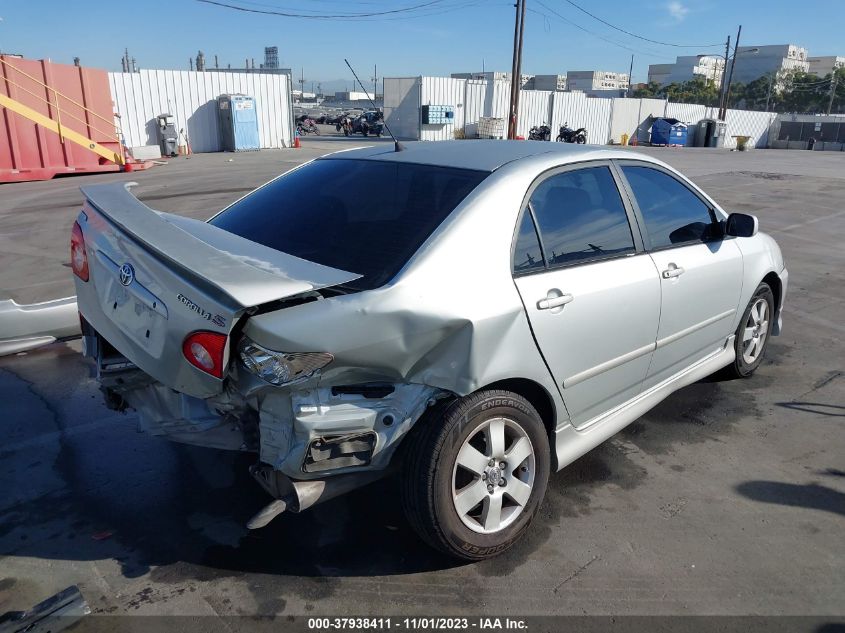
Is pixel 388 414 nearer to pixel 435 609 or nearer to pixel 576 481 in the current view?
pixel 435 609

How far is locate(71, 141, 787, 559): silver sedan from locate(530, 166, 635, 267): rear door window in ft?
0.04

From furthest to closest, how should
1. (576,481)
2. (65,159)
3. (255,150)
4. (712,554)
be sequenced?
(255,150) < (65,159) < (576,481) < (712,554)

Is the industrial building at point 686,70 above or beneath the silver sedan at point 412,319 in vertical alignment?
above

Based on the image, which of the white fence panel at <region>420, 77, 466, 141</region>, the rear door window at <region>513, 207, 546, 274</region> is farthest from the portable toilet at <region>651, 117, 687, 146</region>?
the rear door window at <region>513, 207, 546, 274</region>

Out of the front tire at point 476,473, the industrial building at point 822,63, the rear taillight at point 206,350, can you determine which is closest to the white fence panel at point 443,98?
the front tire at point 476,473

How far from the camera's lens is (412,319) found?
7.84 feet

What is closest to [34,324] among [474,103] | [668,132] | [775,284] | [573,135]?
[775,284]

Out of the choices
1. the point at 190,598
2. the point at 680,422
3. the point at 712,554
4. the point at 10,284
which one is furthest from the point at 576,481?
the point at 10,284

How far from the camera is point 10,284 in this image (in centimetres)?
698

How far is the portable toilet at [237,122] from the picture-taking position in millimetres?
26656

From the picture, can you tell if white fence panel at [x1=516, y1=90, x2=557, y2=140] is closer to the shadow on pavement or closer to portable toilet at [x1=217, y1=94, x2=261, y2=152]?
portable toilet at [x1=217, y1=94, x2=261, y2=152]

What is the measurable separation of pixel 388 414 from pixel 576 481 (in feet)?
4.73

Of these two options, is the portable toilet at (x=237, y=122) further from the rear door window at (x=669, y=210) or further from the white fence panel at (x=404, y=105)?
the rear door window at (x=669, y=210)

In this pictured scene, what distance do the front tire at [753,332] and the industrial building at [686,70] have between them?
13497 centimetres
